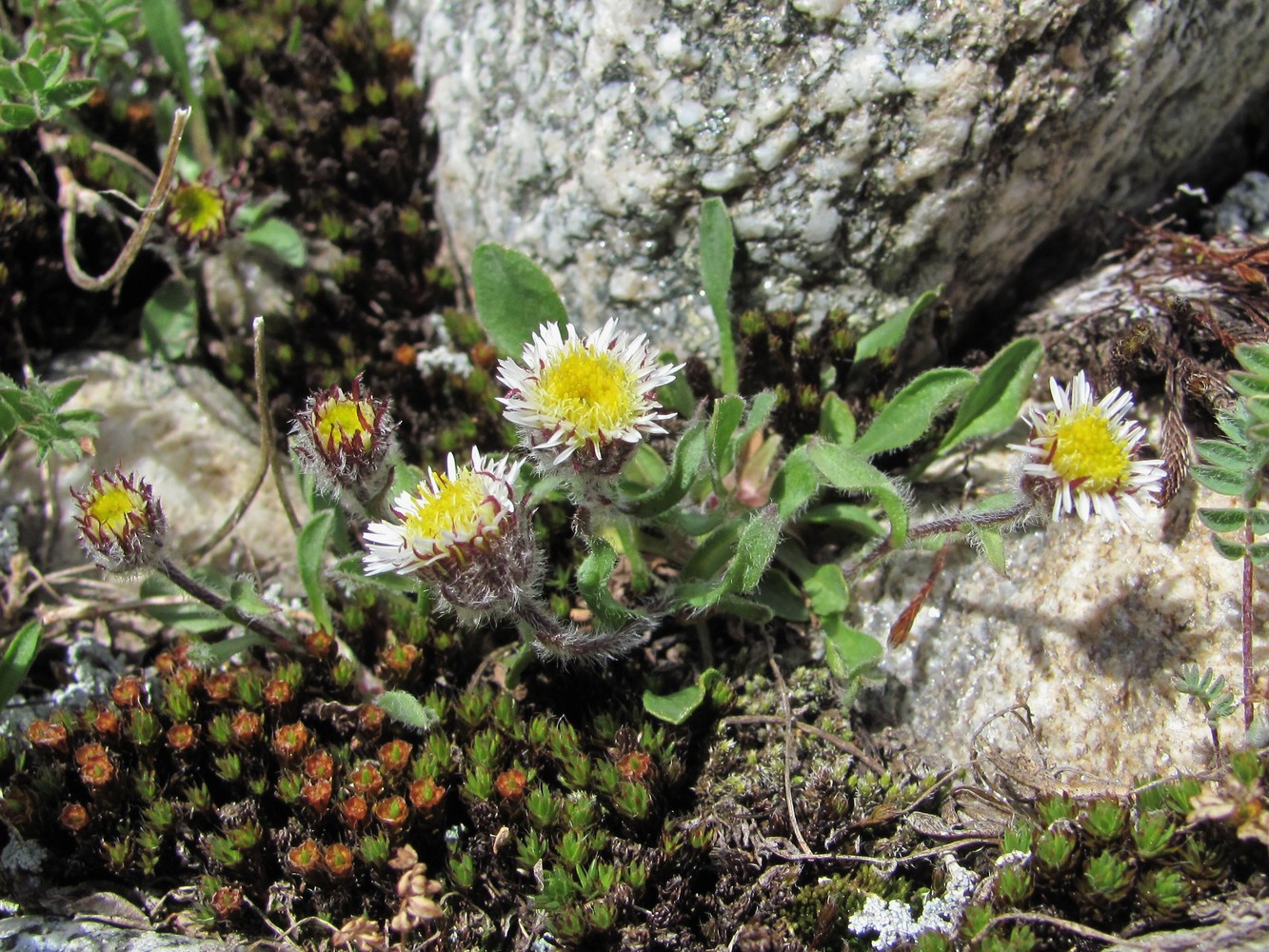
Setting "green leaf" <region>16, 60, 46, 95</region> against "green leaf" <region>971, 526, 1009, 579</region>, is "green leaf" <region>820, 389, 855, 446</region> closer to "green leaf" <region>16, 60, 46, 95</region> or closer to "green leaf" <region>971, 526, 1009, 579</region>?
"green leaf" <region>971, 526, 1009, 579</region>

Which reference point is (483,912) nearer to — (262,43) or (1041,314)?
(1041,314)

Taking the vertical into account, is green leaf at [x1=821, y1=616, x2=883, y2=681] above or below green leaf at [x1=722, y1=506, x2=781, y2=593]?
below

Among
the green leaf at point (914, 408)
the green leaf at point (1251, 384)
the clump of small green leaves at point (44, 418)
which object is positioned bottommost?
the green leaf at point (1251, 384)

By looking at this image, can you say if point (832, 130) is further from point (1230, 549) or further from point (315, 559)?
point (315, 559)

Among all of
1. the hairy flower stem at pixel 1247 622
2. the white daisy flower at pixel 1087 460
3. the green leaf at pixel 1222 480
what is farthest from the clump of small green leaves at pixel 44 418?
the hairy flower stem at pixel 1247 622

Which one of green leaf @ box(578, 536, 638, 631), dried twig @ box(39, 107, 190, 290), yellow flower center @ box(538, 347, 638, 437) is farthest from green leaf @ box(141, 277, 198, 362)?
green leaf @ box(578, 536, 638, 631)

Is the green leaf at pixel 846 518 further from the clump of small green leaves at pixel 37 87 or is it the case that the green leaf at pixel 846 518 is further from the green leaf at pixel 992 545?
the clump of small green leaves at pixel 37 87
